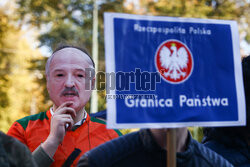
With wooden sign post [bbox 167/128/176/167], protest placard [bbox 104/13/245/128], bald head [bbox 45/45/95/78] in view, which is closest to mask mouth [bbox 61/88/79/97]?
bald head [bbox 45/45/95/78]

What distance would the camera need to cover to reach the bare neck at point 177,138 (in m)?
1.46

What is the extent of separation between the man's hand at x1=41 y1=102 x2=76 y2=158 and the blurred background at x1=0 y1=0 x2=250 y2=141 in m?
16.3

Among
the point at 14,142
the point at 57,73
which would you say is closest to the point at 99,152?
the point at 14,142

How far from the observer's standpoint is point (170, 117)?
148 cm

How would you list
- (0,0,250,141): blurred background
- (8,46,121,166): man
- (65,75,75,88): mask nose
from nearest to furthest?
(8,46,121,166): man → (65,75,75,88): mask nose → (0,0,250,141): blurred background

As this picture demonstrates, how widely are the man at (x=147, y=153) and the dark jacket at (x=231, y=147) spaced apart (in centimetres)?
35

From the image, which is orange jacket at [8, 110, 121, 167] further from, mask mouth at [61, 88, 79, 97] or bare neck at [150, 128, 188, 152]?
bare neck at [150, 128, 188, 152]

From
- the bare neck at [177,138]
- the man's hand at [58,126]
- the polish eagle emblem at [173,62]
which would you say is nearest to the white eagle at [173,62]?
the polish eagle emblem at [173,62]

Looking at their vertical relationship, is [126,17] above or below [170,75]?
above

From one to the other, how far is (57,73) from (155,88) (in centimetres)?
104

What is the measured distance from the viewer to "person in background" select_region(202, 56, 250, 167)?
5.97 feet

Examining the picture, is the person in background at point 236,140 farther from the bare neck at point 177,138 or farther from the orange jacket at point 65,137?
the orange jacket at point 65,137

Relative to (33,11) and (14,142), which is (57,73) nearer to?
(14,142)

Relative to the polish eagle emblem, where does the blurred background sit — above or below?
above
